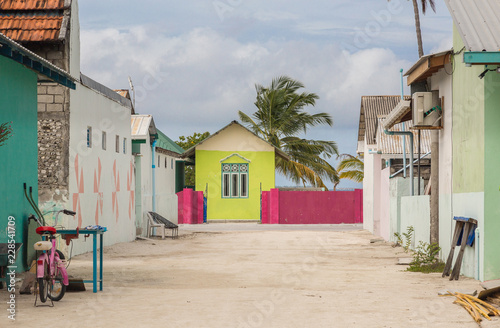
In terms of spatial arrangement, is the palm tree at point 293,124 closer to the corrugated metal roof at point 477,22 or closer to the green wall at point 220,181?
the green wall at point 220,181

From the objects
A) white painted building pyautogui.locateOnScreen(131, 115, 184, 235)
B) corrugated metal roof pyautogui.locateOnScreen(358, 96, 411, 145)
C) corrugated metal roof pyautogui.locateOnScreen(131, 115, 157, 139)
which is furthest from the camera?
corrugated metal roof pyautogui.locateOnScreen(358, 96, 411, 145)

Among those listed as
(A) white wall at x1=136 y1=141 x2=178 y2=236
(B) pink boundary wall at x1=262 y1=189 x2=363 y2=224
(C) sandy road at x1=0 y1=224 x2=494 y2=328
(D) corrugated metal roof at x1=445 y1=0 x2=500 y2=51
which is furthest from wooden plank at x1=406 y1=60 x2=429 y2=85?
(B) pink boundary wall at x1=262 y1=189 x2=363 y2=224

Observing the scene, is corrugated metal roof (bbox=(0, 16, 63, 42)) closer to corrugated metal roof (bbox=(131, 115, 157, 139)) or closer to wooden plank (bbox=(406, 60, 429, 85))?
wooden plank (bbox=(406, 60, 429, 85))

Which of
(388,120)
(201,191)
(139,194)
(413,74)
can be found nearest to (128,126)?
(139,194)

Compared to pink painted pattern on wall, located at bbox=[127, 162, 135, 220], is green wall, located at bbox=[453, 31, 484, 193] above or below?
above

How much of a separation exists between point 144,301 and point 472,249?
5475 mm

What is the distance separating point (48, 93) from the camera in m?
17.0

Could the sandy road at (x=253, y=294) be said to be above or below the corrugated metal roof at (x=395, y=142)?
below

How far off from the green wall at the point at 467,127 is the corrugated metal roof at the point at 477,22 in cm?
66

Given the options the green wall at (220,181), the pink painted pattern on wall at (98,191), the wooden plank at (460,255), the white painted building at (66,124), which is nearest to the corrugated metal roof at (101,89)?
the white painted building at (66,124)

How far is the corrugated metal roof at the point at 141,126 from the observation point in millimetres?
25688

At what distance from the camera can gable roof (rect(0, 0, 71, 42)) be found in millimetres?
16906

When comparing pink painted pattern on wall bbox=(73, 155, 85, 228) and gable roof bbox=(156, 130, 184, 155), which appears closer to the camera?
pink painted pattern on wall bbox=(73, 155, 85, 228)

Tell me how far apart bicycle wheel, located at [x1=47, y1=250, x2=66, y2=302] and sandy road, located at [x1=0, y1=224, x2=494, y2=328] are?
0.14 m
